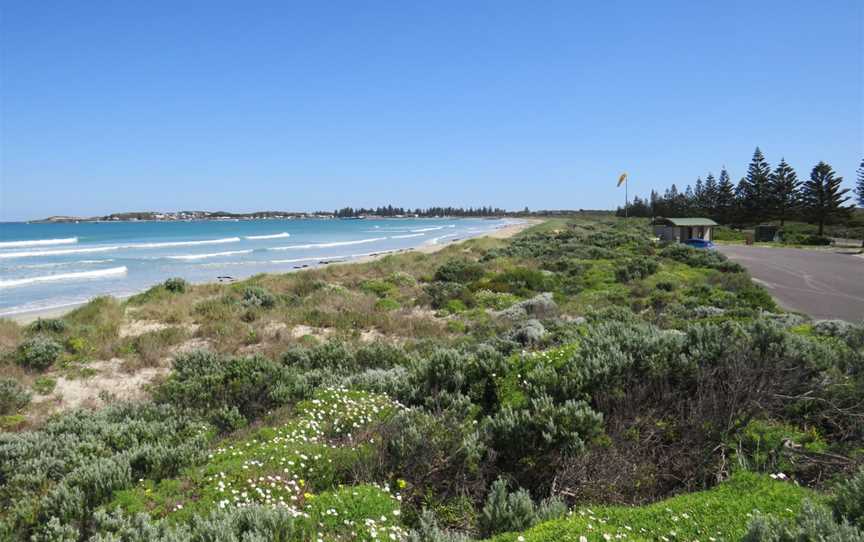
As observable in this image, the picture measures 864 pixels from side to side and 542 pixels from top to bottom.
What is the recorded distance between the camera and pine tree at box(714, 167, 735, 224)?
69.6 metres

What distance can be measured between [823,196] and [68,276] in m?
70.7

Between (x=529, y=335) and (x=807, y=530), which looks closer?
(x=807, y=530)

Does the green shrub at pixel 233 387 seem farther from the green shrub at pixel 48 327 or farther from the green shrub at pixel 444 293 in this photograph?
the green shrub at pixel 444 293

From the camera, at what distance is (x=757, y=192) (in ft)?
213

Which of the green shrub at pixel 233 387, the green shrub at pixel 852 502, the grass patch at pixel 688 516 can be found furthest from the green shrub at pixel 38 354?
the green shrub at pixel 852 502

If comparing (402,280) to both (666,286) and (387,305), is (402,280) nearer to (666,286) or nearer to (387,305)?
(387,305)

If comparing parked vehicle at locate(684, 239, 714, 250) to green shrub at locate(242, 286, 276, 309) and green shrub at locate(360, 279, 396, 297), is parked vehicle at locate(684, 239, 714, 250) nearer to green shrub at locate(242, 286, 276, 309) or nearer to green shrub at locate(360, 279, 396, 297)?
green shrub at locate(360, 279, 396, 297)

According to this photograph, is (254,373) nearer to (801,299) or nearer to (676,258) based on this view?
(801,299)

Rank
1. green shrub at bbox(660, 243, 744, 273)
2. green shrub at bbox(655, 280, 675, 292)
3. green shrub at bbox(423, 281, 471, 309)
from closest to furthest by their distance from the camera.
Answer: green shrub at bbox(423, 281, 471, 309), green shrub at bbox(655, 280, 675, 292), green shrub at bbox(660, 243, 744, 273)

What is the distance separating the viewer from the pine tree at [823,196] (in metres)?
53.0

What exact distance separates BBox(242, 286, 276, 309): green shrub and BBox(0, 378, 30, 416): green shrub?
21.8 feet

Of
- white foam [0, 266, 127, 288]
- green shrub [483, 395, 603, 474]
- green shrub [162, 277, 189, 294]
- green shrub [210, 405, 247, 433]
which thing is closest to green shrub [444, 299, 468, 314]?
green shrub [210, 405, 247, 433]

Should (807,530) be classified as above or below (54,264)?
above

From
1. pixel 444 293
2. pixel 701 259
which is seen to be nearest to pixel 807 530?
pixel 444 293
